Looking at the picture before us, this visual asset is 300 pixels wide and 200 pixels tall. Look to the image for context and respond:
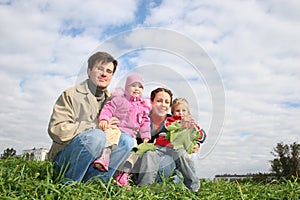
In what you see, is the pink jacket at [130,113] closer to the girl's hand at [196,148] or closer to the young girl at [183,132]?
the young girl at [183,132]

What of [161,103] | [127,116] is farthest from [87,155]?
[161,103]

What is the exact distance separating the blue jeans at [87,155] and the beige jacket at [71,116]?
8 cm

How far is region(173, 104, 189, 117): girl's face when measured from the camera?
4164mm

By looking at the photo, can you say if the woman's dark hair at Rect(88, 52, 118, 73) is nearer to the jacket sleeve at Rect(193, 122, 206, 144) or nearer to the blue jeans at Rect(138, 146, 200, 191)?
the blue jeans at Rect(138, 146, 200, 191)

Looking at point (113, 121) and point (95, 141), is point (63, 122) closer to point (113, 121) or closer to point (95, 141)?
point (95, 141)

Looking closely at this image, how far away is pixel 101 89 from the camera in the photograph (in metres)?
3.86

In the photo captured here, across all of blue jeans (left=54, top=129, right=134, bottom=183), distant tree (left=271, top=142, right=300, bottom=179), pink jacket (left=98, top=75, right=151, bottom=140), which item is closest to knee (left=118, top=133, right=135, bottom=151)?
blue jeans (left=54, top=129, right=134, bottom=183)

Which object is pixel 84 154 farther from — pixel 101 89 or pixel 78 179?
pixel 101 89

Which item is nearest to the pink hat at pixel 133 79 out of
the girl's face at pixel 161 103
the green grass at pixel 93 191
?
the girl's face at pixel 161 103

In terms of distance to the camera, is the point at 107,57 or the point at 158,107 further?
the point at 158,107

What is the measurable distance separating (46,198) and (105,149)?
90 centimetres

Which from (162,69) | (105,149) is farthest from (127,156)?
(162,69)

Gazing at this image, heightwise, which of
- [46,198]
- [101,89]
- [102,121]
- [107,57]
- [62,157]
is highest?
[107,57]

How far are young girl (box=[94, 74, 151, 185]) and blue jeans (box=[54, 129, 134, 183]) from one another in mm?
71
